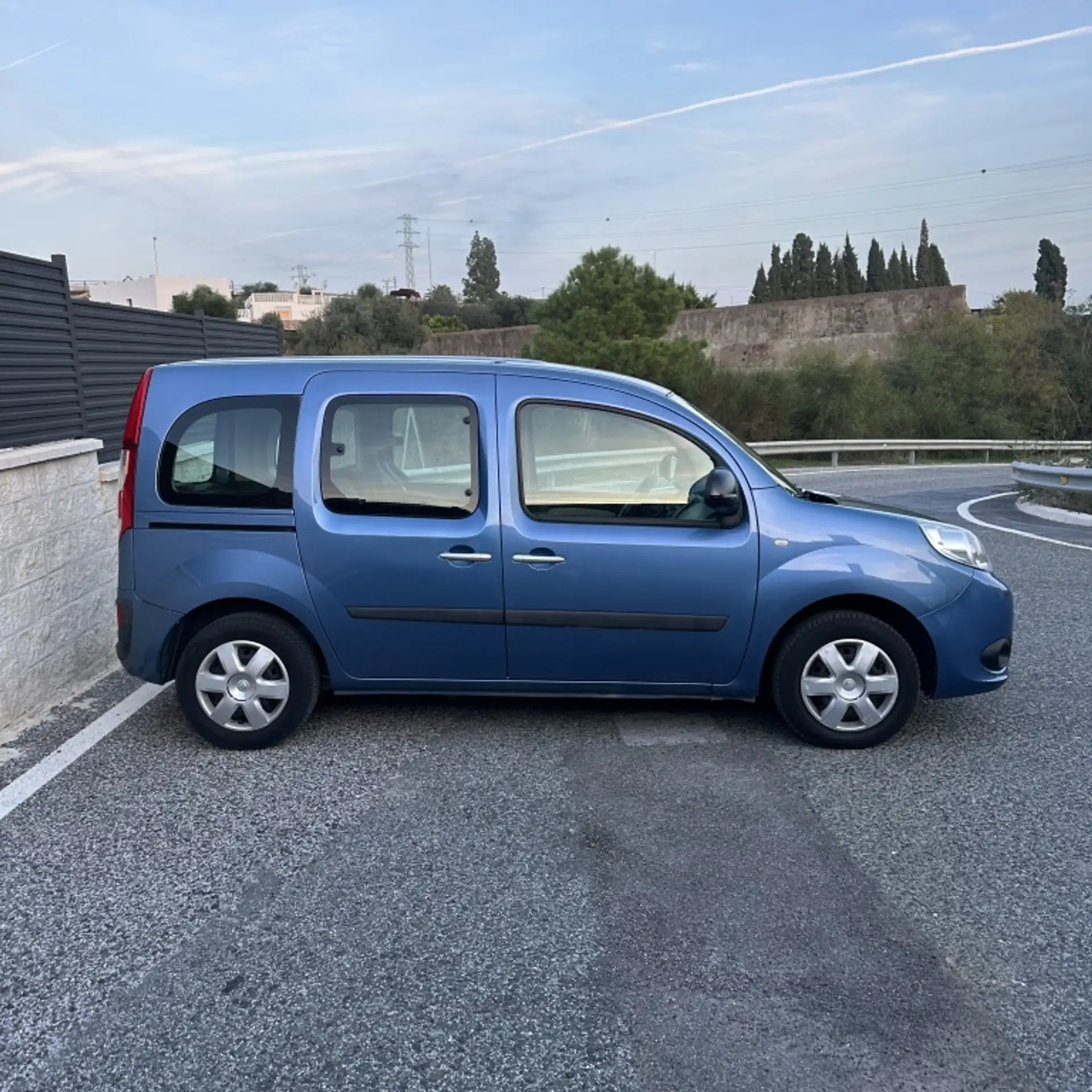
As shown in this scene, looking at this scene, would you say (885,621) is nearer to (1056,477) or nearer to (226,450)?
(226,450)

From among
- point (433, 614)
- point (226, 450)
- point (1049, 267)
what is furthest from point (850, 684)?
point (1049, 267)

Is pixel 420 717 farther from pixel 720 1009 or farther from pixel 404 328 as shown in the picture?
pixel 404 328

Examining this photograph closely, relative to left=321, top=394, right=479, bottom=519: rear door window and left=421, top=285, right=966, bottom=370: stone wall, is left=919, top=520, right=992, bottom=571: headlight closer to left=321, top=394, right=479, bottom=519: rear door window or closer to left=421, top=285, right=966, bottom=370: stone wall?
left=321, top=394, right=479, bottom=519: rear door window

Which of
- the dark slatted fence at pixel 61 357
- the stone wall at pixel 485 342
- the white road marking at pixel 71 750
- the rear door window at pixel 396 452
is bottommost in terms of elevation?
the white road marking at pixel 71 750

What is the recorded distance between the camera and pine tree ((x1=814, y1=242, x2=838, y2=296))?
244 feet

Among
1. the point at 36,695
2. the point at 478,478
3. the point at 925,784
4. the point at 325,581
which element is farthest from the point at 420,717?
the point at 925,784

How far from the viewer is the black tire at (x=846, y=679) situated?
4883mm

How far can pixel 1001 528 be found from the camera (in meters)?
12.8

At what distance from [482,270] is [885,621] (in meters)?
99.8

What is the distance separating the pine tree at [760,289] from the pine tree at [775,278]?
0.45 m

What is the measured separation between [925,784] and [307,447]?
3223 mm

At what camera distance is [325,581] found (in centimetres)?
491

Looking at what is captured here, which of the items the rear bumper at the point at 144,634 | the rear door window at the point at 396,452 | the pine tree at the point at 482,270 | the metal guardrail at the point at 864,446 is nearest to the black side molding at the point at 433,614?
the rear door window at the point at 396,452

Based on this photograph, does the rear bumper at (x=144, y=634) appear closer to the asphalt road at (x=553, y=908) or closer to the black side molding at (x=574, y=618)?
the asphalt road at (x=553, y=908)
